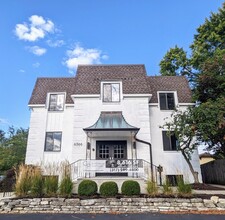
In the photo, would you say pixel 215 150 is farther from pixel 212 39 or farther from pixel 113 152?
pixel 212 39

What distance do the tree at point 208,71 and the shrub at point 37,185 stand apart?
935 centimetres

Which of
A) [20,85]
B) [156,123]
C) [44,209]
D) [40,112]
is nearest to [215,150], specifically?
[156,123]

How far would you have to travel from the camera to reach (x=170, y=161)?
14203 millimetres

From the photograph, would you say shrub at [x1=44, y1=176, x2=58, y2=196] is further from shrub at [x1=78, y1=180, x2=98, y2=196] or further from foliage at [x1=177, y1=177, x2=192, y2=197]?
foliage at [x1=177, y1=177, x2=192, y2=197]

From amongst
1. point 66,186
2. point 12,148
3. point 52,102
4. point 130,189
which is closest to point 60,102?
point 52,102

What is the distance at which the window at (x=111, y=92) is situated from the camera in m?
15.3

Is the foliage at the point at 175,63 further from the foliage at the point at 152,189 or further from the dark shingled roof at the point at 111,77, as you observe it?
the foliage at the point at 152,189

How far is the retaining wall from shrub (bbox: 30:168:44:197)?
45 cm

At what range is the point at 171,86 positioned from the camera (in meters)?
16.9

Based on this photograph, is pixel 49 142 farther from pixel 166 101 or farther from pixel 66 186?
pixel 166 101

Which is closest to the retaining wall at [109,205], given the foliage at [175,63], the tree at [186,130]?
the tree at [186,130]

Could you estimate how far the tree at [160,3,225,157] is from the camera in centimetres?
1169

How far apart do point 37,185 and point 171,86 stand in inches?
518

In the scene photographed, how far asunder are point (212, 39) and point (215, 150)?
452 inches
